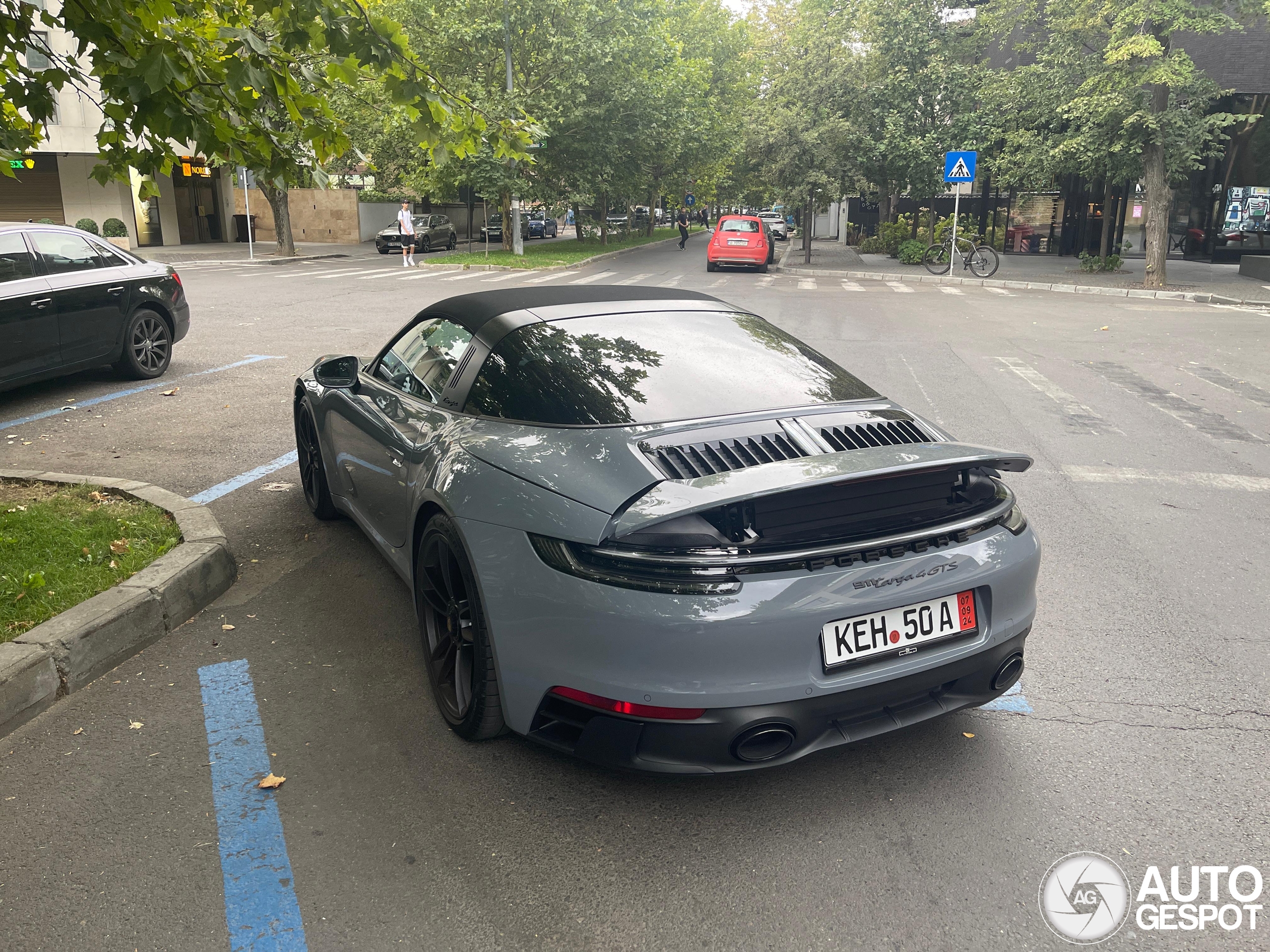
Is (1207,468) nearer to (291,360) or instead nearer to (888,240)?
(291,360)

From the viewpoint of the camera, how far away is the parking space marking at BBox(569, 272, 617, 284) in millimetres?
24141

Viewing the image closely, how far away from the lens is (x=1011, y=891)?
2510mm

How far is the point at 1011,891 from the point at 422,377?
2821 mm

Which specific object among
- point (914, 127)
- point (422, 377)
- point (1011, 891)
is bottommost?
point (1011, 891)

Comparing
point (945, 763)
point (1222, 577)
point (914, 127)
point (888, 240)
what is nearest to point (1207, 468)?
point (1222, 577)

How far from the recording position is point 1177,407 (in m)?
8.88

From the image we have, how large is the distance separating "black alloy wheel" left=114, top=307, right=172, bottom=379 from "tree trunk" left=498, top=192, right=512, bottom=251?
954 inches

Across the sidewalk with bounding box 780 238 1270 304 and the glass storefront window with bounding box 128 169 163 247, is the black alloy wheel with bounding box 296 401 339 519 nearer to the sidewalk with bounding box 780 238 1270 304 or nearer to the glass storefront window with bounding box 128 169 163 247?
the sidewalk with bounding box 780 238 1270 304

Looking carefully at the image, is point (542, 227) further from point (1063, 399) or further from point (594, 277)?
point (1063, 399)

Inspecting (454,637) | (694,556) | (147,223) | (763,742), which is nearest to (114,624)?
(454,637)

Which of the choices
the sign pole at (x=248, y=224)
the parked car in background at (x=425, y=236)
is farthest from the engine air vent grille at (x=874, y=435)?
the parked car in background at (x=425, y=236)

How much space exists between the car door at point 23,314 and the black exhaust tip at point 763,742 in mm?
7650

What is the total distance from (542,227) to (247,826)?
61.5 m

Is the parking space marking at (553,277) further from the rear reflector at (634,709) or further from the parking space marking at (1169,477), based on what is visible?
the rear reflector at (634,709)
